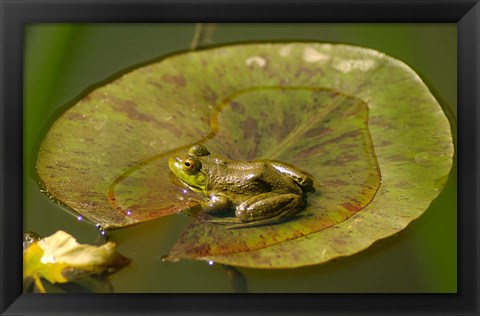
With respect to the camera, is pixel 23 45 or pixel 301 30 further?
pixel 301 30

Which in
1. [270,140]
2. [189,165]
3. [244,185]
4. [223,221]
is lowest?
[223,221]

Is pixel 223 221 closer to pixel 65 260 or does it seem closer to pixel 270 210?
pixel 270 210

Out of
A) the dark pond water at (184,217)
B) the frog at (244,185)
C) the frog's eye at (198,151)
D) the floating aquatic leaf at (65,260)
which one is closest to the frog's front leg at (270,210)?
the frog at (244,185)

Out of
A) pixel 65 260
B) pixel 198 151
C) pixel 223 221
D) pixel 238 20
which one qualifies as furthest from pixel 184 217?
pixel 238 20

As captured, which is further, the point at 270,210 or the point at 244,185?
the point at 244,185

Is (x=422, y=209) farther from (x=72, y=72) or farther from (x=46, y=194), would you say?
(x=72, y=72)

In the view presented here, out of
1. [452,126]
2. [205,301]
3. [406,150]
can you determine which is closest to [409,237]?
[406,150]
